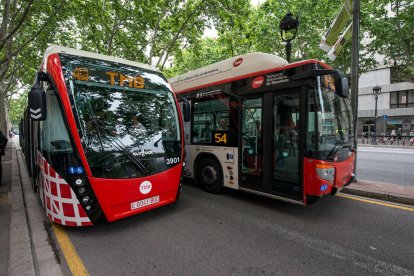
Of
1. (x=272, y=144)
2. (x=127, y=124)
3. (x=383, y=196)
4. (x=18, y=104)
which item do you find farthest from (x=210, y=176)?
(x=18, y=104)

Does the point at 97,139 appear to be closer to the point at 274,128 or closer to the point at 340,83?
the point at 274,128

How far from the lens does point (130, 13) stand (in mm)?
11367

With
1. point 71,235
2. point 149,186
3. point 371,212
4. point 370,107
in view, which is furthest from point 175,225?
point 370,107

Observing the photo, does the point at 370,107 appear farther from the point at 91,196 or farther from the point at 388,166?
the point at 91,196

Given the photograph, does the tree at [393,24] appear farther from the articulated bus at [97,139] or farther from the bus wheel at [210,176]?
the articulated bus at [97,139]

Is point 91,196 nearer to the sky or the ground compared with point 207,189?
nearer to the sky

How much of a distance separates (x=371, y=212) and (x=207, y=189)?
347 cm

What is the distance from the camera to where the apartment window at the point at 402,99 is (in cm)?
2770

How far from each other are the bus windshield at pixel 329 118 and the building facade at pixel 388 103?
2838cm

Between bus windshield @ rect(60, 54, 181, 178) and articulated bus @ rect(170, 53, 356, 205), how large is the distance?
1.35 meters

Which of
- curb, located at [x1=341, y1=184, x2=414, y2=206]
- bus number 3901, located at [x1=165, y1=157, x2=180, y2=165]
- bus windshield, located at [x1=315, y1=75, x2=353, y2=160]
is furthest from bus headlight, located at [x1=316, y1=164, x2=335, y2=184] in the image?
bus number 3901, located at [x1=165, y1=157, x2=180, y2=165]

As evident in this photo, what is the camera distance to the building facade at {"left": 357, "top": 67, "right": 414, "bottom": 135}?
27.5 m

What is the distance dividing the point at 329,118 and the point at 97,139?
3897 millimetres

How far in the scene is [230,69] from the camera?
5422mm
